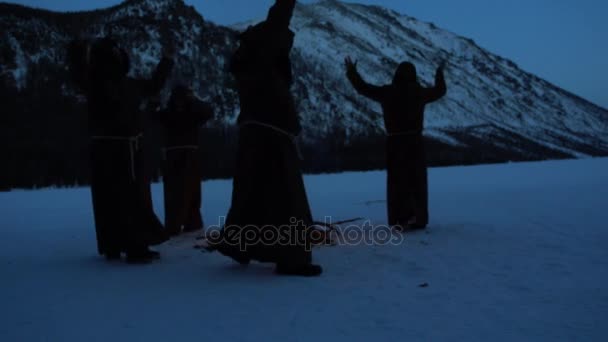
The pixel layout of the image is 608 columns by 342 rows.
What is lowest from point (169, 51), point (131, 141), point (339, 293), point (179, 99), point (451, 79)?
point (339, 293)

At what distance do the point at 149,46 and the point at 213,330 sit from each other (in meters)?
57.5

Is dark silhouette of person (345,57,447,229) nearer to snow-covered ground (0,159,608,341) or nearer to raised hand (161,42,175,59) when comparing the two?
snow-covered ground (0,159,608,341)

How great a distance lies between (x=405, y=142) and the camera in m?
6.55

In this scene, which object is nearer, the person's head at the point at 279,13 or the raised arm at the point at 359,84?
the person's head at the point at 279,13

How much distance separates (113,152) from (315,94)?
202 feet

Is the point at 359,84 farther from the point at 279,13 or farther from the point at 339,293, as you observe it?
the point at 339,293

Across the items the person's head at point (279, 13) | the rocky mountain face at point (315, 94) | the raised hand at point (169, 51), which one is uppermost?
the rocky mountain face at point (315, 94)

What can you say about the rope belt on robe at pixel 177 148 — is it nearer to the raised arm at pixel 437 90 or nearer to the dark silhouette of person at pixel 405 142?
the dark silhouette of person at pixel 405 142

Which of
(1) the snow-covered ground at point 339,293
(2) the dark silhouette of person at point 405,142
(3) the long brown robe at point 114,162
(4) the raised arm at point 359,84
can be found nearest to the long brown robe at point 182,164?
(1) the snow-covered ground at point 339,293

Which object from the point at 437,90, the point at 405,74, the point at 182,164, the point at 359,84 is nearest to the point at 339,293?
the point at 359,84

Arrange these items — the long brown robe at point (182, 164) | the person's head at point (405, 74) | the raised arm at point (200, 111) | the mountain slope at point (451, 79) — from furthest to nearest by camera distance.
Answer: the mountain slope at point (451, 79)
the raised arm at point (200, 111)
the long brown robe at point (182, 164)
the person's head at point (405, 74)

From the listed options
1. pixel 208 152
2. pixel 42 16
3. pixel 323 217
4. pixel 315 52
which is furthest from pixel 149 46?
pixel 323 217

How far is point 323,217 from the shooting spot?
27.6 feet

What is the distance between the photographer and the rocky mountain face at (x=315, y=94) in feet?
119
